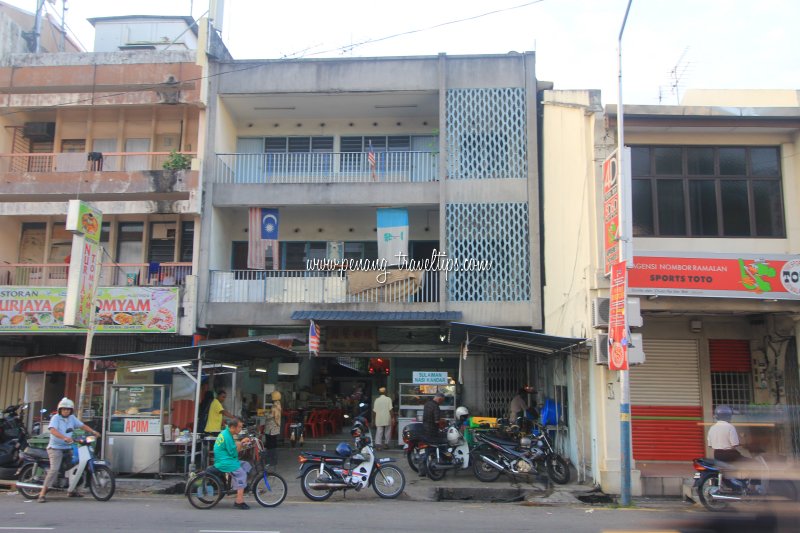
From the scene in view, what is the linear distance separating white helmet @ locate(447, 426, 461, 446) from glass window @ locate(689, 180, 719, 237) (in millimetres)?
6905

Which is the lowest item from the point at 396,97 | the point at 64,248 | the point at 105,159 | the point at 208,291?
the point at 208,291

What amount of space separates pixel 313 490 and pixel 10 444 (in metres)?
6.65

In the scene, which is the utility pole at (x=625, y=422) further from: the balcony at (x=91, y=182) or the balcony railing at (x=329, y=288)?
the balcony at (x=91, y=182)

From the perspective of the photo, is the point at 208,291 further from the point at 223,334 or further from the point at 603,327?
the point at 603,327

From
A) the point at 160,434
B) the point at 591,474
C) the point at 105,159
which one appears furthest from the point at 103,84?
the point at 591,474

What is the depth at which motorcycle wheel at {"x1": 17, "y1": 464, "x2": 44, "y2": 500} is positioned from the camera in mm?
12008

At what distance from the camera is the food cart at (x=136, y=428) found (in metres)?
14.2

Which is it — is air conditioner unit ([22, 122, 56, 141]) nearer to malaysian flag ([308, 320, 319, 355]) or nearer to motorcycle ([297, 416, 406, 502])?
malaysian flag ([308, 320, 319, 355])

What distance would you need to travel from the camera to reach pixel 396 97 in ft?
66.6

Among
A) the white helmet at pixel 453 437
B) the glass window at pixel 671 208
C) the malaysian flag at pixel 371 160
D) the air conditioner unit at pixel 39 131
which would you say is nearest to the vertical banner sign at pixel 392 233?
the malaysian flag at pixel 371 160

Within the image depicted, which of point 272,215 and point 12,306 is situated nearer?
point 12,306

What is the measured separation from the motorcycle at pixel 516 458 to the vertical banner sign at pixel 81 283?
9223mm

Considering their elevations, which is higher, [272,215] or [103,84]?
[103,84]

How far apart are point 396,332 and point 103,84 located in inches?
455
